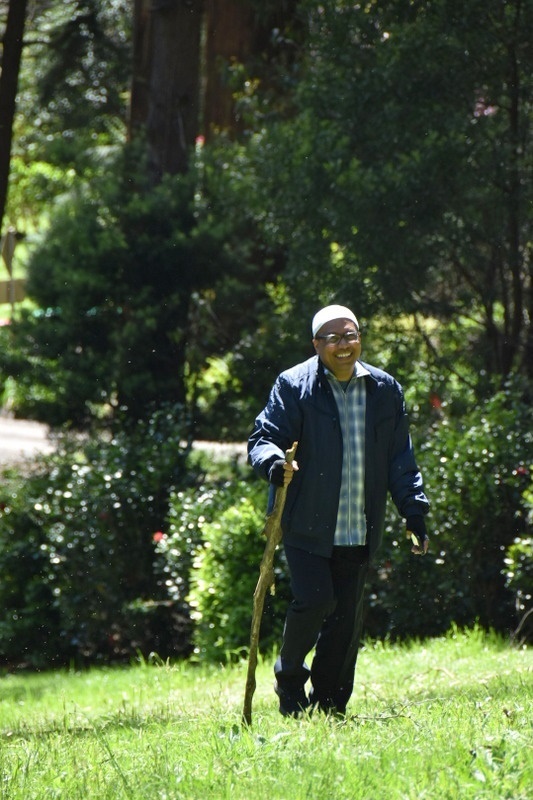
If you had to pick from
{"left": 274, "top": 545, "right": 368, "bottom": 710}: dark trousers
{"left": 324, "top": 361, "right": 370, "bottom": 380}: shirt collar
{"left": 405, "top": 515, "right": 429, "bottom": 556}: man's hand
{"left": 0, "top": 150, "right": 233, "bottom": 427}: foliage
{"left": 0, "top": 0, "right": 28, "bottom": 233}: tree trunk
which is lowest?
{"left": 274, "top": 545, "right": 368, "bottom": 710}: dark trousers

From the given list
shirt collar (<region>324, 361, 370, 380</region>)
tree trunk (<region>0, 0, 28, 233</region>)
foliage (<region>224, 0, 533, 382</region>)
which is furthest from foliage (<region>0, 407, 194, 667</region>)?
shirt collar (<region>324, 361, 370, 380</region>)

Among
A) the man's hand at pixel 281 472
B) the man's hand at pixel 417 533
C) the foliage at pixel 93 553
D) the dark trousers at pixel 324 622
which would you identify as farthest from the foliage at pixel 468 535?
Answer: the man's hand at pixel 281 472

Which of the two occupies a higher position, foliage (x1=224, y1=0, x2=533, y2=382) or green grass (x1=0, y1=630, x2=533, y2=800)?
foliage (x1=224, y1=0, x2=533, y2=382)

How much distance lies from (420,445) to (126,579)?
3.27m

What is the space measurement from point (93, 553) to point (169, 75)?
565 cm

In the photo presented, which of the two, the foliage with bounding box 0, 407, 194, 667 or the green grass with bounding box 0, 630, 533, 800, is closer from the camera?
the green grass with bounding box 0, 630, 533, 800

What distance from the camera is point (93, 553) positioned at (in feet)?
40.0

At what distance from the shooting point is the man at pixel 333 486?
5.97m

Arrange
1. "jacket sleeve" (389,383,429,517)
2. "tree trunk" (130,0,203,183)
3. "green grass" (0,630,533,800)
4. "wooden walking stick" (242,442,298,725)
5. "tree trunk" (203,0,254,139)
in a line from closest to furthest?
"green grass" (0,630,533,800)
"wooden walking stick" (242,442,298,725)
"jacket sleeve" (389,383,429,517)
"tree trunk" (130,0,203,183)
"tree trunk" (203,0,254,139)

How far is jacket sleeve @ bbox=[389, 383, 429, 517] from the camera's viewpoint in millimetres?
5996

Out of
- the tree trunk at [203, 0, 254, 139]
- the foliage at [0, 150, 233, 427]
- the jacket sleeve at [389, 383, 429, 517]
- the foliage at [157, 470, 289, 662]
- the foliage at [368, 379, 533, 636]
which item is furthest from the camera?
the tree trunk at [203, 0, 254, 139]

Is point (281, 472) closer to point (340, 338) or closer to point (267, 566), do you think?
point (267, 566)

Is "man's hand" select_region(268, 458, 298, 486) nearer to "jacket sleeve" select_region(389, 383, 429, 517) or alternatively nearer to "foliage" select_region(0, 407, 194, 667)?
"jacket sleeve" select_region(389, 383, 429, 517)

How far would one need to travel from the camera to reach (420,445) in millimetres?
10414
